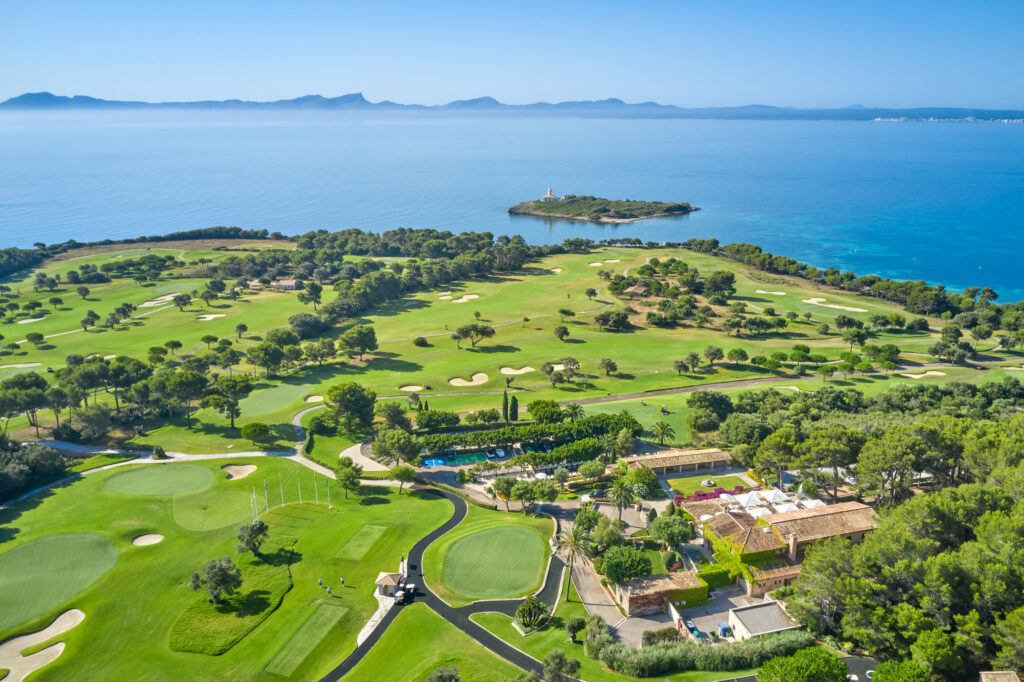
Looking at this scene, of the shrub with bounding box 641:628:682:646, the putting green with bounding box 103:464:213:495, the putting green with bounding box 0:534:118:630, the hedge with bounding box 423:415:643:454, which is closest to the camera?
the shrub with bounding box 641:628:682:646

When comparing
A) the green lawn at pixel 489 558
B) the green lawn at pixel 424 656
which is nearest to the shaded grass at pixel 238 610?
the green lawn at pixel 424 656

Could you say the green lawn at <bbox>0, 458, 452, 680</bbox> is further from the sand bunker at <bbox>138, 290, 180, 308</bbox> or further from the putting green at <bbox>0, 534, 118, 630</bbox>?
the sand bunker at <bbox>138, 290, 180, 308</bbox>

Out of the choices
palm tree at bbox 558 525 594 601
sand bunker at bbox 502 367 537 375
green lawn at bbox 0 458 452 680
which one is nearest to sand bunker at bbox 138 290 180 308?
green lawn at bbox 0 458 452 680

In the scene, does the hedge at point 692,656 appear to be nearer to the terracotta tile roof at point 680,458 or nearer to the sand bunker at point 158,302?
the terracotta tile roof at point 680,458

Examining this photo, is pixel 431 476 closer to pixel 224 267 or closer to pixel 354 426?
pixel 354 426

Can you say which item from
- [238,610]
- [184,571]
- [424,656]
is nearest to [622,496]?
[424,656]

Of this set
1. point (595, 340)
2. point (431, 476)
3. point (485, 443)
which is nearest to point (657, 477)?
point (485, 443)

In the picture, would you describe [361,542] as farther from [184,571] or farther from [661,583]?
[661,583]
